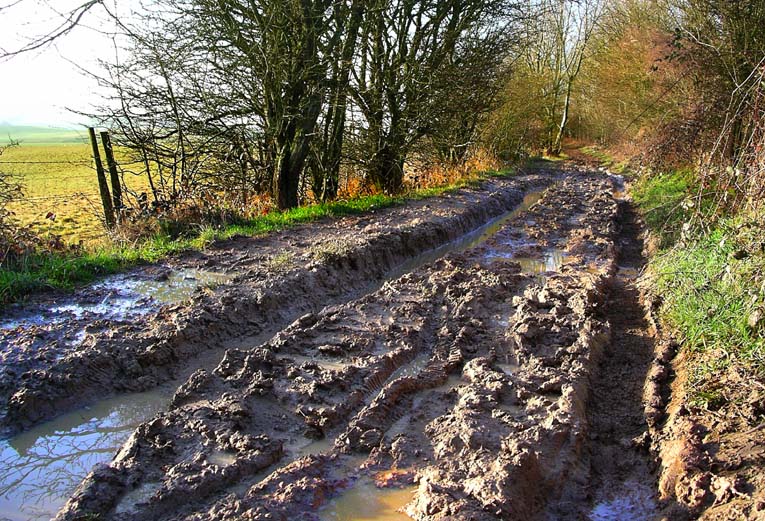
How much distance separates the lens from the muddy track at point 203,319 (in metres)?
4.70

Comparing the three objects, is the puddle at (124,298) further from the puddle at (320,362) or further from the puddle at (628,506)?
the puddle at (628,506)

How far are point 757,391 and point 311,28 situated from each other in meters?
8.76

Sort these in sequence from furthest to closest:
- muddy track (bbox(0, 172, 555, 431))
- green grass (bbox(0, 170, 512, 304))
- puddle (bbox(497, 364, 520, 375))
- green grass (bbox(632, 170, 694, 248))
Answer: green grass (bbox(632, 170, 694, 248)) → green grass (bbox(0, 170, 512, 304)) → puddle (bbox(497, 364, 520, 375)) → muddy track (bbox(0, 172, 555, 431))

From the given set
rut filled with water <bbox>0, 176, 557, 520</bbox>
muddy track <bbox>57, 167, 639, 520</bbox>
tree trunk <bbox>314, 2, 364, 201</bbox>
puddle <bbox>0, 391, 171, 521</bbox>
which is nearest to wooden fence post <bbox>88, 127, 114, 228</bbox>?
rut filled with water <bbox>0, 176, 557, 520</bbox>

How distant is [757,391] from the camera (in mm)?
4082

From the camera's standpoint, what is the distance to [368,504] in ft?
11.5

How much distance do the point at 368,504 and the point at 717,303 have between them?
347cm

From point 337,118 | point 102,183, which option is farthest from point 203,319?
point 337,118

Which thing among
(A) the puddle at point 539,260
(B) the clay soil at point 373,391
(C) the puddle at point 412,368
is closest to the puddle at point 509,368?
(B) the clay soil at point 373,391

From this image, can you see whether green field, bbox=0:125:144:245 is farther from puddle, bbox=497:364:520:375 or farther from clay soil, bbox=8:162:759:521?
puddle, bbox=497:364:520:375

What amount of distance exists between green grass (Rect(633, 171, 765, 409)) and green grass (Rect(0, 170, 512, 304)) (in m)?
5.91

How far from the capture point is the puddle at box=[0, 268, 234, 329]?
5.83m

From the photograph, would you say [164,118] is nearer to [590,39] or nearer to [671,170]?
[671,170]

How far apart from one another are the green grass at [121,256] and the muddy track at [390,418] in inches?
114
